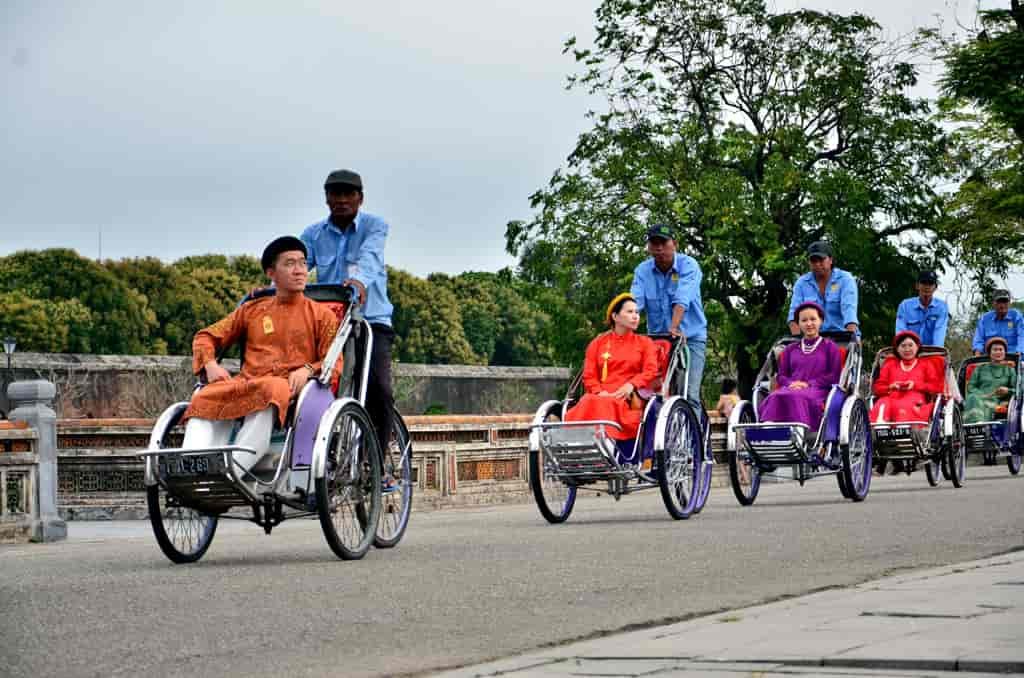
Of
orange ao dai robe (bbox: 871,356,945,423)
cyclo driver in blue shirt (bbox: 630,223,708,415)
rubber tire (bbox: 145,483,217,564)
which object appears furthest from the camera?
orange ao dai robe (bbox: 871,356,945,423)

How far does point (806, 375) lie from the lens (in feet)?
50.6

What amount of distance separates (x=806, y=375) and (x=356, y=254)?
19.9ft

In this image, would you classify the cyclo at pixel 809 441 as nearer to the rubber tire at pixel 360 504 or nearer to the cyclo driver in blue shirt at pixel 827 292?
the cyclo driver in blue shirt at pixel 827 292

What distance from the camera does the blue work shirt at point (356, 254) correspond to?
406 inches

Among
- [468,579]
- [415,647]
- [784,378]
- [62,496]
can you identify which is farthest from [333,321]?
[62,496]

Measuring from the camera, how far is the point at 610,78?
47406 mm

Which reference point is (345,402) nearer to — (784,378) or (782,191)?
(784,378)

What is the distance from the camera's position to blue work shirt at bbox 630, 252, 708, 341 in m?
14.0

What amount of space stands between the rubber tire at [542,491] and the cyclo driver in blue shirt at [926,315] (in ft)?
23.3

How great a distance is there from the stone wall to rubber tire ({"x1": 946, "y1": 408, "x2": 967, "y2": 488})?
20890 millimetres

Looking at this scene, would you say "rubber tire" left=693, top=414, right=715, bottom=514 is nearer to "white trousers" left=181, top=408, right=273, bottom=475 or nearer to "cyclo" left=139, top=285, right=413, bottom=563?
"cyclo" left=139, top=285, right=413, bottom=563

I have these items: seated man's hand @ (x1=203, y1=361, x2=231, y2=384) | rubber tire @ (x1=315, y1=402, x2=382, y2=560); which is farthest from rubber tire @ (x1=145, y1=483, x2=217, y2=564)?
rubber tire @ (x1=315, y1=402, x2=382, y2=560)

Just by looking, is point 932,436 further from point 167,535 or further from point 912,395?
Result: point 167,535

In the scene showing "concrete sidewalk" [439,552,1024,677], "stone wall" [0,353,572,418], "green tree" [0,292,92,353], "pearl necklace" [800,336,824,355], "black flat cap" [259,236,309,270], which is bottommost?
"concrete sidewalk" [439,552,1024,677]
